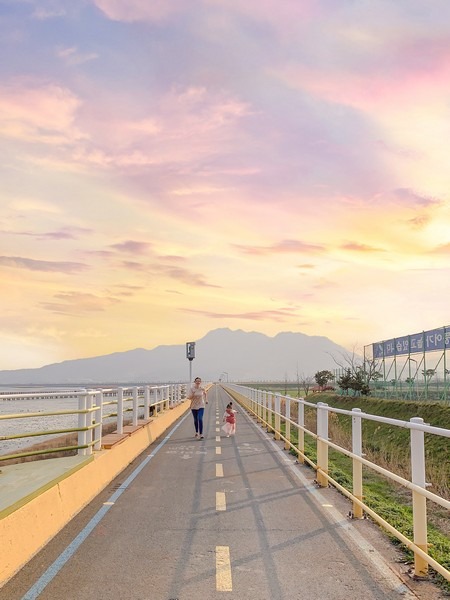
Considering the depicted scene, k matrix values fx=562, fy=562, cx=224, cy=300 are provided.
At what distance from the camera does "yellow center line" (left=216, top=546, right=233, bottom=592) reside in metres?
5.16

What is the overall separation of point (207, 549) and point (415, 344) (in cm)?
3448

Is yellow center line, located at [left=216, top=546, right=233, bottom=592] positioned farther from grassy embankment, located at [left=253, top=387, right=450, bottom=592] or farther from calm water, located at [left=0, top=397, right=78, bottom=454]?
calm water, located at [left=0, top=397, right=78, bottom=454]

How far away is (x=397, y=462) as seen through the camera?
18.0 meters

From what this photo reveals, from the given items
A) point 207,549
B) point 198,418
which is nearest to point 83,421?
point 207,549

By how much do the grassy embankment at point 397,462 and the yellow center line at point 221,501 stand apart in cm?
234

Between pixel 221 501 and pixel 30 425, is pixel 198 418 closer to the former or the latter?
pixel 221 501

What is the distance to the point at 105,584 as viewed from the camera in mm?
5238

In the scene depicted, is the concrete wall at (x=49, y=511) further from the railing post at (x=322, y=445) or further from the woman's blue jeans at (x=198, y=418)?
the woman's blue jeans at (x=198, y=418)

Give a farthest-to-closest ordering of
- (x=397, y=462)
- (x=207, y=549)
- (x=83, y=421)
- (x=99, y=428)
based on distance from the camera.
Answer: (x=397, y=462)
(x=99, y=428)
(x=83, y=421)
(x=207, y=549)

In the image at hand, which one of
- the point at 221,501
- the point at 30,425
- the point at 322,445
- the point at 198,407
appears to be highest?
the point at 322,445

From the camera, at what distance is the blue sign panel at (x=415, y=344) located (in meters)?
33.1

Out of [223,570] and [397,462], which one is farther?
[397,462]

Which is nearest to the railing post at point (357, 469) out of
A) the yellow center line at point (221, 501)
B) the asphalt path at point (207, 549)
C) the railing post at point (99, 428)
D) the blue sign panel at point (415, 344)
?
the asphalt path at point (207, 549)

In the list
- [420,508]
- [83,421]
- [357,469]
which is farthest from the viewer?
[83,421]
